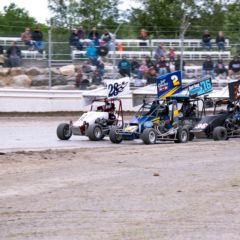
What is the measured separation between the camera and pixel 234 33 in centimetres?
3212

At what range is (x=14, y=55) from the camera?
2767 cm

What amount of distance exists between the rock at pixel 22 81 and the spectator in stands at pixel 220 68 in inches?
293

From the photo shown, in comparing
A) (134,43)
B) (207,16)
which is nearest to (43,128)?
(134,43)

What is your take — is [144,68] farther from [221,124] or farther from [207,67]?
[221,124]

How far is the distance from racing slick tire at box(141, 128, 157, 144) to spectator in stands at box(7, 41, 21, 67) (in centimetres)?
1012

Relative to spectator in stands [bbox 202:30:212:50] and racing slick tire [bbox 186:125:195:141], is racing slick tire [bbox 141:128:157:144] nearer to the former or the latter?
racing slick tire [bbox 186:125:195:141]

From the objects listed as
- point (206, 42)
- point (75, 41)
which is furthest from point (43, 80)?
point (206, 42)

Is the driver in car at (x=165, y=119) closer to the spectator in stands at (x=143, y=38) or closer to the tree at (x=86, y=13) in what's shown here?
the spectator in stands at (x=143, y=38)

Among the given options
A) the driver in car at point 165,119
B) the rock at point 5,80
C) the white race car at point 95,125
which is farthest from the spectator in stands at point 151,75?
the driver in car at point 165,119

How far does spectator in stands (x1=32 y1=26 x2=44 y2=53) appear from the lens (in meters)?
28.0

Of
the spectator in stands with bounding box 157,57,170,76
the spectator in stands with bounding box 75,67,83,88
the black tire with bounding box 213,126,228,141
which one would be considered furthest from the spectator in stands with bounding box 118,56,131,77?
the black tire with bounding box 213,126,228,141

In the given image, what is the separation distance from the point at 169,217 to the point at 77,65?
817 inches

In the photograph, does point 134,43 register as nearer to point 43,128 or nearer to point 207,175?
point 43,128

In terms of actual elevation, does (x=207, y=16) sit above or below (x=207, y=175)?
above
